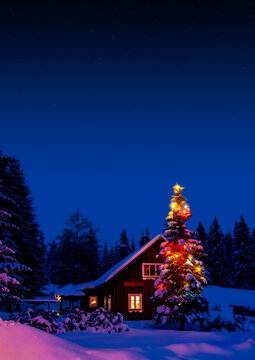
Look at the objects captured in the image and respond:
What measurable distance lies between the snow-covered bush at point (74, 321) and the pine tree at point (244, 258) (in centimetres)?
3946

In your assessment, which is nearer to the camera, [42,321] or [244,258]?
[42,321]

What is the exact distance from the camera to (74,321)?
22.5 m

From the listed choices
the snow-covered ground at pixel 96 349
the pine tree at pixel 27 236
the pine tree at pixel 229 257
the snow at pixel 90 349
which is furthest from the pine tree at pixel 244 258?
the snow at pixel 90 349

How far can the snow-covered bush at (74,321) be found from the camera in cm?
1992

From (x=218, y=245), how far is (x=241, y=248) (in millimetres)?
5763

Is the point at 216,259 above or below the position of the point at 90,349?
above

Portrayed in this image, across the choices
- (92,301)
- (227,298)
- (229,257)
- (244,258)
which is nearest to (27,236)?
(92,301)

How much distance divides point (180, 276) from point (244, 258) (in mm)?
35539

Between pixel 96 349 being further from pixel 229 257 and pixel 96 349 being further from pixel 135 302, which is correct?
pixel 229 257

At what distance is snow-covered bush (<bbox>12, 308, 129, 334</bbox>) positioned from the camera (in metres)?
19.9

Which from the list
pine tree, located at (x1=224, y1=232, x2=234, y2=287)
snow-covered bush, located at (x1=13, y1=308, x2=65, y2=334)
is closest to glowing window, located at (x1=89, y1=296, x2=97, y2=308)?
snow-covered bush, located at (x1=13, y1=308, x2=65, y2=334)

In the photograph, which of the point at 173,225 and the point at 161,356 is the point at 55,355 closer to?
the point at 161,356

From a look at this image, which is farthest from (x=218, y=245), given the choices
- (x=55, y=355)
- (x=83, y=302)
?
(x=55, y=355)

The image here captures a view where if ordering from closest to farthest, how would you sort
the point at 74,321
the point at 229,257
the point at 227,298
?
the point at 74,321, the point at 227,298, the point at 229,257
